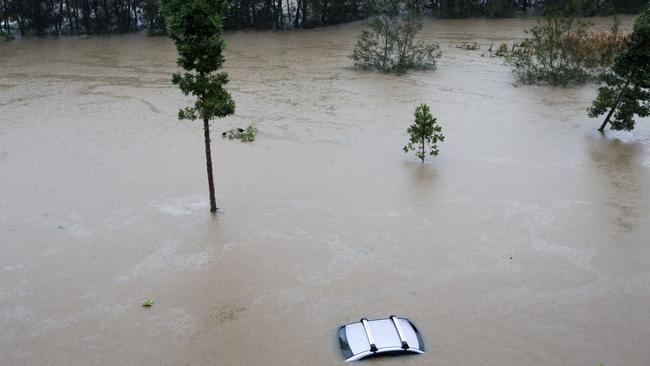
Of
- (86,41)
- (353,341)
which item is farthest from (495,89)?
(86,41)

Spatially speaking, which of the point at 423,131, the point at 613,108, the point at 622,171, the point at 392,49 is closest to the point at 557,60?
the point at 613,108

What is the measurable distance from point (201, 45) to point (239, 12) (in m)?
31.7

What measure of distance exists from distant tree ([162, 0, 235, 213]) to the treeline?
30019 mm

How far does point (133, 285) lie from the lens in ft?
46.8

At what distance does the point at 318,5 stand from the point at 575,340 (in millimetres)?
37493

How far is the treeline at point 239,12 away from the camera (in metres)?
43.9

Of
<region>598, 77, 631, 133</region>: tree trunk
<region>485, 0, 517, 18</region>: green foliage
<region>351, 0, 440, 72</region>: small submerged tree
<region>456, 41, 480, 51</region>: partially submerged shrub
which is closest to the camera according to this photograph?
<region>598, 77, 631, 133</region>: tree trunk

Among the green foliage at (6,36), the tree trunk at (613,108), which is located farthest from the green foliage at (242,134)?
the green foliage at (6,36)

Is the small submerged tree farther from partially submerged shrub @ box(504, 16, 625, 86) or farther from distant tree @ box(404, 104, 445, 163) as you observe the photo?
distant tree @ box(404, 104, 445, 163)

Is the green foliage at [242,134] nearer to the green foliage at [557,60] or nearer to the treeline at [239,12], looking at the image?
the green foliage at [557,60]

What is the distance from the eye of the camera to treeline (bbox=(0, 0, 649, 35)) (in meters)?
43.9

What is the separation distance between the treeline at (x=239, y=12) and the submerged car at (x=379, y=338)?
35.3 metres

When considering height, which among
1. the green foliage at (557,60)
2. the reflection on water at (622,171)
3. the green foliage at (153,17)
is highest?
the green foliage at (153,17)

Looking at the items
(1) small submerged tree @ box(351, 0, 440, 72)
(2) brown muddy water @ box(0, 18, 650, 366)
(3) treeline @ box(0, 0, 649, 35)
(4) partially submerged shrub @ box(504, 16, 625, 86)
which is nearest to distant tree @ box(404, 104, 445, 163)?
(2) brown muddy water @ box(0, 18, 650, 366)
